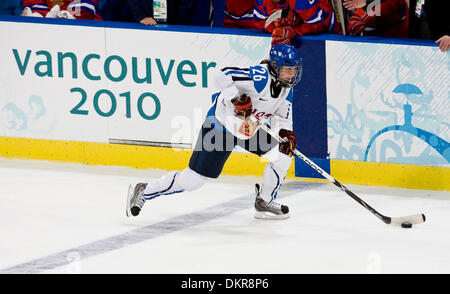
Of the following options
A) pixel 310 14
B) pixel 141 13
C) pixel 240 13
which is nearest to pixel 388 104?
pixel 310 14

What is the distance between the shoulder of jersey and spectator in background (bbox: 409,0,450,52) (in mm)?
1266

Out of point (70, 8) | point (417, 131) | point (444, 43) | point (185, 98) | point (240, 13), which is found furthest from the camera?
point (70, 8)

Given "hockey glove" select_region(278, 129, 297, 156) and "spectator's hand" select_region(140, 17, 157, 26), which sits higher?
"spectator's hand" select_region(140, 17, 157, 26)

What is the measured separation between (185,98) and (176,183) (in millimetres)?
1306

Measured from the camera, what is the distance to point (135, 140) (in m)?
7.76

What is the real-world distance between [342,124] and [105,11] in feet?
8.32

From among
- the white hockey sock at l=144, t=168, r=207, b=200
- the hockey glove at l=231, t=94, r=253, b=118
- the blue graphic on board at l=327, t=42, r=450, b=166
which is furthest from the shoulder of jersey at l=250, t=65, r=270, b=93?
the blue graphic on board at l=327, t=42, r=450, b=166

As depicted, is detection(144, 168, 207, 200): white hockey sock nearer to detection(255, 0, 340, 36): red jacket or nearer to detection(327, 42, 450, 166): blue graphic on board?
detection(327, 42, 450, 166): blue graphic on board

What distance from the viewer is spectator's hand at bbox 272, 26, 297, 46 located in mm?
7215

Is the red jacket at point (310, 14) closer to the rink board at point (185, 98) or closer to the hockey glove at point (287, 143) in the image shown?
the rink board at point (185, 98)

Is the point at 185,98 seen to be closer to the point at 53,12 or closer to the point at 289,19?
the point at 289,19

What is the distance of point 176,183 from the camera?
21.0 feet
